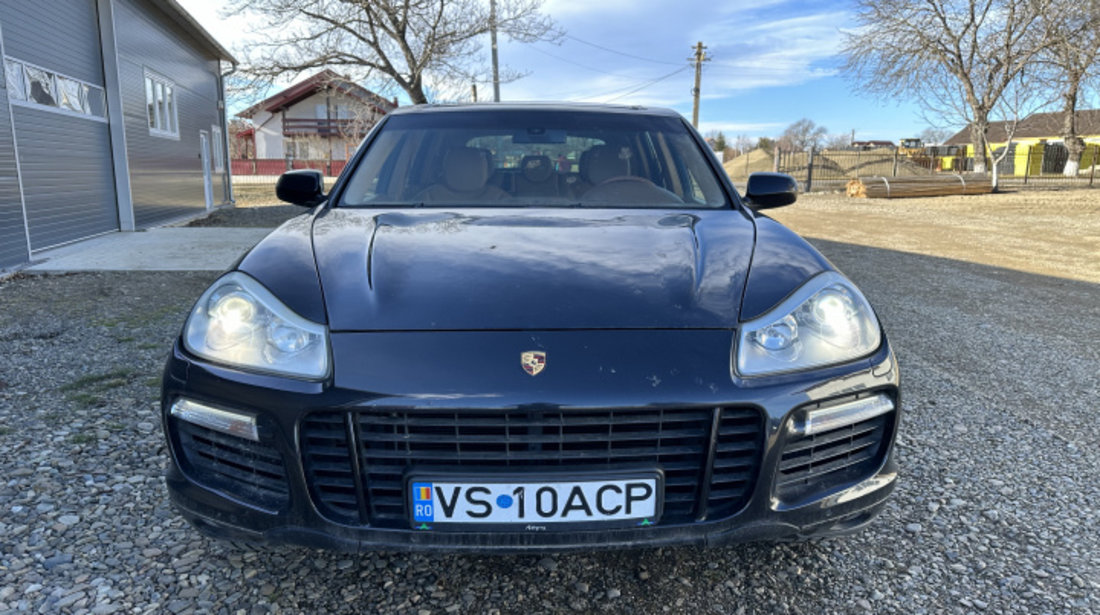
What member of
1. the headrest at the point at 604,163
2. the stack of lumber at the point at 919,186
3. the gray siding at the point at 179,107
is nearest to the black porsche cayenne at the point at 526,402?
the headrest at the point at 604,163

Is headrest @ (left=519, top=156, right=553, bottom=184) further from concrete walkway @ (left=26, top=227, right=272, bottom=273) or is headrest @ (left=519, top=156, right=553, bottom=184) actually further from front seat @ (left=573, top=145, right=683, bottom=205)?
concrete walkway @ (left=26, top=227, right=272, bottom=273)

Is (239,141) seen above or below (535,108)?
above

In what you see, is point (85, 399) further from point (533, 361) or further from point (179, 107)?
point (179, 107)

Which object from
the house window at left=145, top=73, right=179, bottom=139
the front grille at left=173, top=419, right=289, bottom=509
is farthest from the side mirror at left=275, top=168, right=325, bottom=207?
the house window at left=145, top=73, right=179, bottom=139

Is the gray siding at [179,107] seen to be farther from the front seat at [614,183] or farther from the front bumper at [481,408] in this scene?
the front bumper at [481,408]

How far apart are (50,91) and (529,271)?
1009 centimetres

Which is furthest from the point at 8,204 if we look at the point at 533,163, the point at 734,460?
the point at 734,460

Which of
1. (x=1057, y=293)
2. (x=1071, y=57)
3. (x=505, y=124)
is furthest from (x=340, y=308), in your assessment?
(x=1071, y=57)

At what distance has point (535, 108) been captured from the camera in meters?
3.15

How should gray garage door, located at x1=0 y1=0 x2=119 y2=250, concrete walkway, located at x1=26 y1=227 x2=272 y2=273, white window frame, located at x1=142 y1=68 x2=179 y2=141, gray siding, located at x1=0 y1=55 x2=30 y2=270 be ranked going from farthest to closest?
white window frame, located at x1=142 y1=68 x2=179 y2=141
gray garage door, located at x1=0 y1=0 x2=119 y2=250
concrete walkway, located at x1=26 y1=227 x2=272 y2=273
gray siding, located at x1=0 y1=55 x2=30 y2=270

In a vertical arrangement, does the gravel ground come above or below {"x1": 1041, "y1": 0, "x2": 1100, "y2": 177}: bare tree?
below

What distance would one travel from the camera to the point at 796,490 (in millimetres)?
1671

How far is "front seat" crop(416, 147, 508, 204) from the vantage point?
2.72 meters

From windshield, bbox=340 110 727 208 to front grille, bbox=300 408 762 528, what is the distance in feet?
4.12
